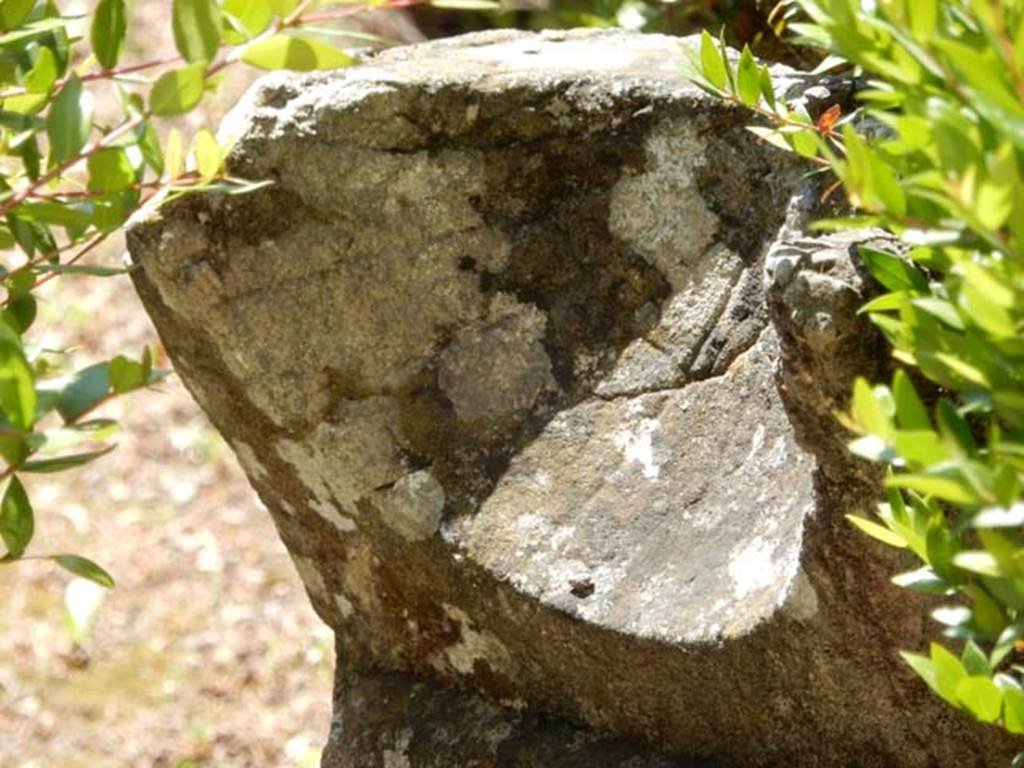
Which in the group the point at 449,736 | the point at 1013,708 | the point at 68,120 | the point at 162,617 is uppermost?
the point at 68,120

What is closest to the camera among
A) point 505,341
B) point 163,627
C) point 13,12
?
point 13,12

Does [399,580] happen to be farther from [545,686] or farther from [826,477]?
[826,477]

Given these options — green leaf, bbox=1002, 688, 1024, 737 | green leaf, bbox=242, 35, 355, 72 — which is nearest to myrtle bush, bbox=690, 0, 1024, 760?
green leaf, bbox=1002, 688, 1024, 737

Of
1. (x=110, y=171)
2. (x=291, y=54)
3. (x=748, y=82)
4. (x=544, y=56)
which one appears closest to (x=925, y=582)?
(x=748, y=82)

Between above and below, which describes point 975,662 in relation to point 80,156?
below

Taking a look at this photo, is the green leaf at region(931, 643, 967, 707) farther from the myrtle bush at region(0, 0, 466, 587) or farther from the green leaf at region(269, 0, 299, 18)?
the green leaf at region(269, 0, 299, 18)

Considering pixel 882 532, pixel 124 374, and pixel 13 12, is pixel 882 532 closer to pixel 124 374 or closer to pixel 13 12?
pixel 124 374
